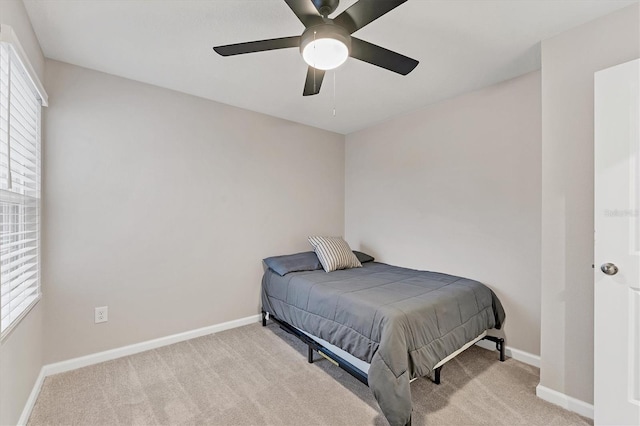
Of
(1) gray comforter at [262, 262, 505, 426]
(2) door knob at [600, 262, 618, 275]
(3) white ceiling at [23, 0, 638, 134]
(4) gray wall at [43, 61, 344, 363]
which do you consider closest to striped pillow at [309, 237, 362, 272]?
(1) gray comforter at [262, 262, 505, 426]

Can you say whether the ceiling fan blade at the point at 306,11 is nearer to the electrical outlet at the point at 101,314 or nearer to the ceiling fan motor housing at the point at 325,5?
the ceiling fan motor housing at the point at 325,5

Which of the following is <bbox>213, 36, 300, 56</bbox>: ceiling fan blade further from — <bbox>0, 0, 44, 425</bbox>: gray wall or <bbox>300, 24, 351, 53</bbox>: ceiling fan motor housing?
<bbox>0, 0, 44, 425</bbox>: gray wall

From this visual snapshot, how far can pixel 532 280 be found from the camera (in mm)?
2395

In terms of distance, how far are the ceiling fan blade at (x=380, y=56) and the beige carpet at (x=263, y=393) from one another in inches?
80.2

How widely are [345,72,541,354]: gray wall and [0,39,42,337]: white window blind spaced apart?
3134 millimetres

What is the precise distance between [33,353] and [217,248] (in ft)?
4.84

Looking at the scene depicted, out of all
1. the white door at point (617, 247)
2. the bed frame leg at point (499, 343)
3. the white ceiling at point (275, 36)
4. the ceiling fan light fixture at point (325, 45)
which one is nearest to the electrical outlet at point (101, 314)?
the white ceiling at point (275, 36)

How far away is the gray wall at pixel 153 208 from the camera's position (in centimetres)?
228

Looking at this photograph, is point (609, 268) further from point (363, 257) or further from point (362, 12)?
point (363, 257)

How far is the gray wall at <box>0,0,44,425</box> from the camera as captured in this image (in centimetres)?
142

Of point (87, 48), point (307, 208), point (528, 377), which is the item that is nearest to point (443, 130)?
point (307, 208)

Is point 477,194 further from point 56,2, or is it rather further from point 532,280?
point 56,2

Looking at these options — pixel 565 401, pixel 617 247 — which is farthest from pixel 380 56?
pixel 565 401

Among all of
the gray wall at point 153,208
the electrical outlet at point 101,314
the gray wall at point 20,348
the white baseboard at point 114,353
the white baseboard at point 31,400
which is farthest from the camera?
the electrical outlet at point 101,314
